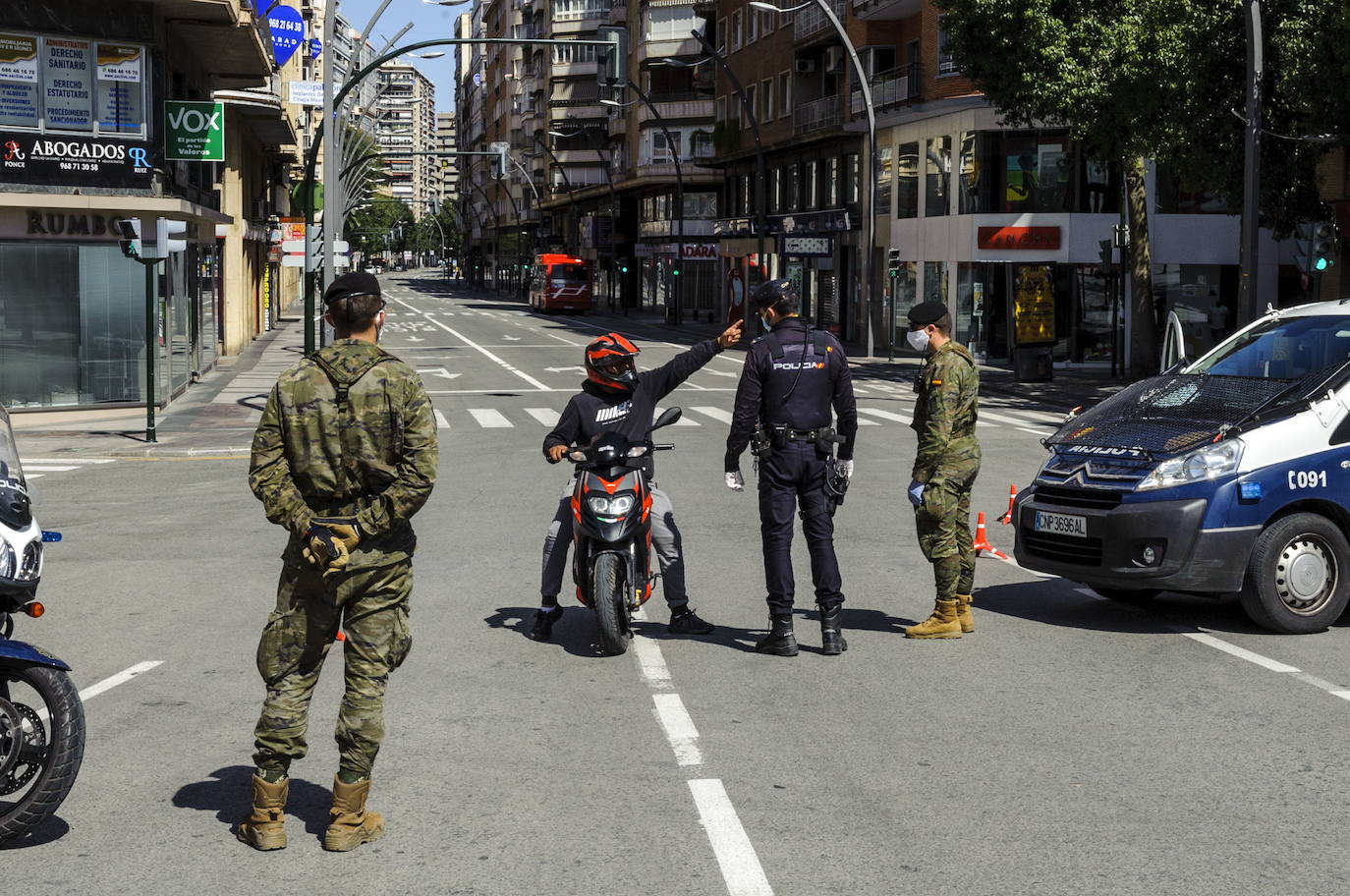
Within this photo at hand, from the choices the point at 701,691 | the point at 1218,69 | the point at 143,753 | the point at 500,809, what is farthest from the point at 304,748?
the point at 1218,69

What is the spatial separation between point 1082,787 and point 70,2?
23.1 meters

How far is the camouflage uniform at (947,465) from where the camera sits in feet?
28.9

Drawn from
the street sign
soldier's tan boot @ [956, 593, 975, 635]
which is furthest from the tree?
soldier's tan boot @ [956, 593, 975, 635]

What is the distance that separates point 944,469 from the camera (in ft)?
28.9

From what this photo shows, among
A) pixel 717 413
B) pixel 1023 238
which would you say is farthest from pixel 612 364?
pixel 1023 238

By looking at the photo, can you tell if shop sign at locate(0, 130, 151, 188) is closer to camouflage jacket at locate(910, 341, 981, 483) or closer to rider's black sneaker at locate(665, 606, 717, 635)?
rider's black sneaker at locate(665, 606, 717, 635)

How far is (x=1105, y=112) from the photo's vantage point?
30.5m

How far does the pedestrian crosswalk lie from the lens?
17734mm

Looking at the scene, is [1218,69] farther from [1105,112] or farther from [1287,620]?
[1287,620]

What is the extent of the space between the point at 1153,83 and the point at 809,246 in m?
25.0

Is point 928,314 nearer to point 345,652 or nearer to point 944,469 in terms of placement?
point 944,469

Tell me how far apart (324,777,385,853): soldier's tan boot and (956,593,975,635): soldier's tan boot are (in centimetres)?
446

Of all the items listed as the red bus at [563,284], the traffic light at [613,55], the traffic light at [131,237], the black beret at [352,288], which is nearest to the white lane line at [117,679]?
the black beret at [352,288]

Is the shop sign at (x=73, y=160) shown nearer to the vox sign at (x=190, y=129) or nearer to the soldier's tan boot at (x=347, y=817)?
the vox sign at (x=190, y=129)
